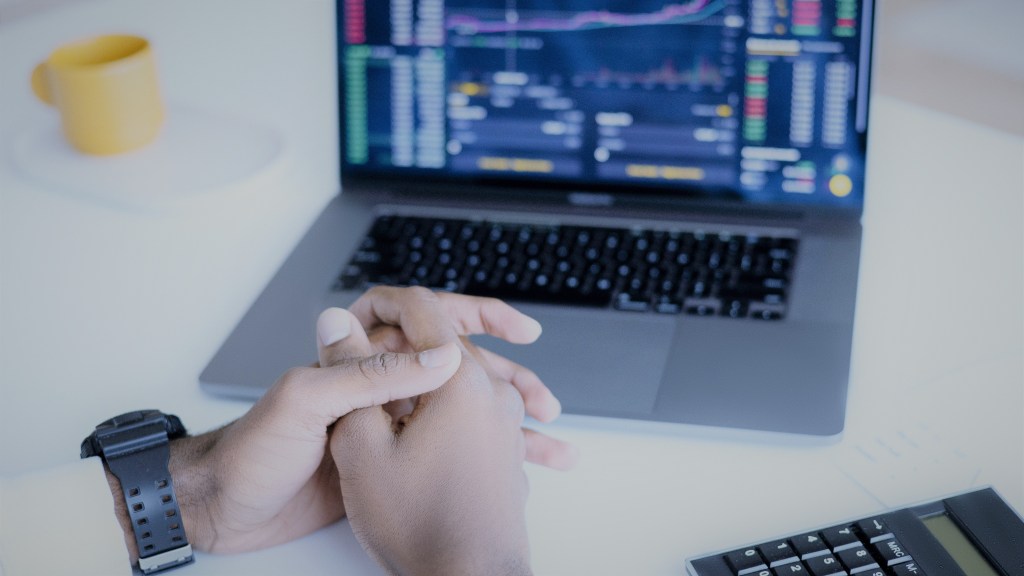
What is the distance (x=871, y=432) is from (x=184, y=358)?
1.84ft

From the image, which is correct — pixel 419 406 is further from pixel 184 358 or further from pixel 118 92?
pixel 118 92

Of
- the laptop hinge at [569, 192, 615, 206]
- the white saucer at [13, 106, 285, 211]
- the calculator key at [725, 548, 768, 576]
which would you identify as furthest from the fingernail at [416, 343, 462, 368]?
the white saucer at [13, 106, 285, 211]

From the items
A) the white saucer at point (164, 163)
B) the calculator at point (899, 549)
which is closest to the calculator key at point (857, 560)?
the calculator at point (899, 549)

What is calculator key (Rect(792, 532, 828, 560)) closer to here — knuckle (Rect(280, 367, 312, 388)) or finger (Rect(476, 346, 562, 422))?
finger (Rect(476, 346, 562, 422))

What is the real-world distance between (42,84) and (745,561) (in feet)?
3.08

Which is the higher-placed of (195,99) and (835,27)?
(835,27)

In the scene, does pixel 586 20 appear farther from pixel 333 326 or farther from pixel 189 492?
pixel 189 492

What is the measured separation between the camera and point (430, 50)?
3.63ft

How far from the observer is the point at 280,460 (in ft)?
2.34

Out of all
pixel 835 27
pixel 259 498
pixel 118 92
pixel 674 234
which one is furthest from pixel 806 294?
pixel 118 92

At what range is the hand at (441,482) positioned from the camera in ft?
2.15

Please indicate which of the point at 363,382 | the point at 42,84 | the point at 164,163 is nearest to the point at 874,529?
the point at 363,382

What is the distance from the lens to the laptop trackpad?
2.70ft

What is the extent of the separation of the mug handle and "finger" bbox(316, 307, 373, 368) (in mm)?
606
